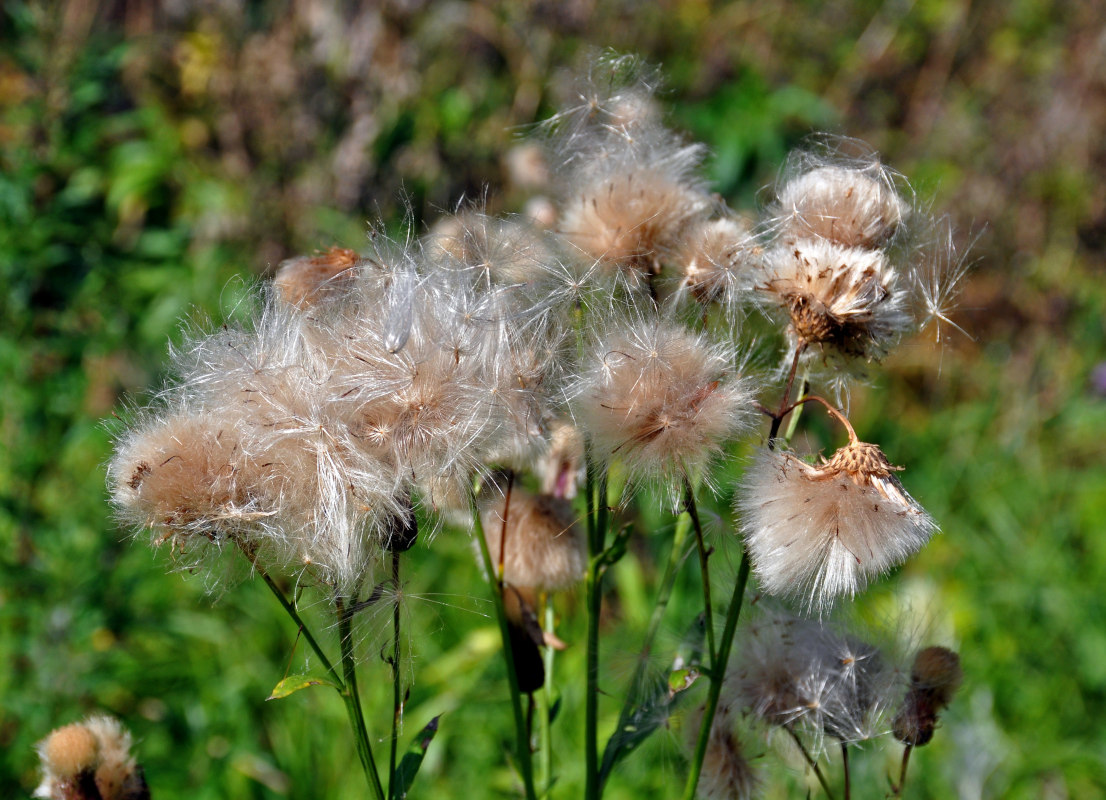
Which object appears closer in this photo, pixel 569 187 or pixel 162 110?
pixel 569 187

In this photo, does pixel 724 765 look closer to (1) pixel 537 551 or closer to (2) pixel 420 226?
(1) pixel 537 551

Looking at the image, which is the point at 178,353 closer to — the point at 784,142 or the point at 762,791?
the point at 762,791

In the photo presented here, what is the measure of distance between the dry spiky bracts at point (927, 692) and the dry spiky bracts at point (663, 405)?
15.7 inches

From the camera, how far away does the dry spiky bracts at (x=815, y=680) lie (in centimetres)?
99

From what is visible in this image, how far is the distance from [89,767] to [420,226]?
1.71 meters

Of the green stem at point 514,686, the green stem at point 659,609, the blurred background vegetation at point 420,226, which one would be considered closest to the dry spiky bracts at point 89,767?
the blurred background vegetation at point 420,226

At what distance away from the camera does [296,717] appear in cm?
262

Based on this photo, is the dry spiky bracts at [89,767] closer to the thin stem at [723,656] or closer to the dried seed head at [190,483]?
the dried seed head at [190,483]

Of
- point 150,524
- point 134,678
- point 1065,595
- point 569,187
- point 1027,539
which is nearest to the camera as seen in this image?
point 150,524

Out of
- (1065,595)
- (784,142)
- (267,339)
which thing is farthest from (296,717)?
(784,142)

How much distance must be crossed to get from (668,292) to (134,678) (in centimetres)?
235

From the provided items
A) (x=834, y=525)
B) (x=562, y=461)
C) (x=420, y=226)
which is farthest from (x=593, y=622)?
(x=420, y=226)

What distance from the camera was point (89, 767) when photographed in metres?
0.95

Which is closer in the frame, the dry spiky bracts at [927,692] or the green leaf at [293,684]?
the green leaf at [293,684]
